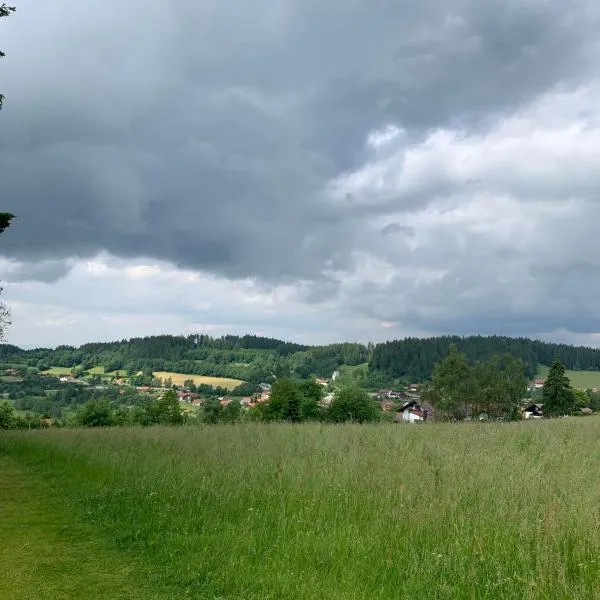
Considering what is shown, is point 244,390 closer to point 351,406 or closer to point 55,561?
point 351,406

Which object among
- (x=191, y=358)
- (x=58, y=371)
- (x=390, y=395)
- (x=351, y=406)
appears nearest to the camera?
(x=351, y=406)

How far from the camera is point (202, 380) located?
149875 mm

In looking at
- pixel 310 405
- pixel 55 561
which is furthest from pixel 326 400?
pixel 55 561

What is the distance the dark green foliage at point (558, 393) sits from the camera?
2692 inches

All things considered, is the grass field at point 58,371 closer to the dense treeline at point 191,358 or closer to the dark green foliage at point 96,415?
the dense treeline at point 191,358

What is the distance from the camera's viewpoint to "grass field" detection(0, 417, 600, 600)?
540 centimetres

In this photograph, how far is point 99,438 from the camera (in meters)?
18.6

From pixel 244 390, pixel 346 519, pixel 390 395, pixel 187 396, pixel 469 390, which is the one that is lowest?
pixel 187 396

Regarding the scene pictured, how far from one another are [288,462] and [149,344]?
185290 mm

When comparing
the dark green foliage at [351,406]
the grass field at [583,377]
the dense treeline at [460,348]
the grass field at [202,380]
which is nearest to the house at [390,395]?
the dense treeline at [460,348]

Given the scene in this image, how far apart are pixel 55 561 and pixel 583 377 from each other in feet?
560

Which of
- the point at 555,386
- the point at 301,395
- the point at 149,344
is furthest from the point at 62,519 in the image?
the point at 149,344

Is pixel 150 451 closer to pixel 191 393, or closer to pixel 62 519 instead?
pixel 62 519

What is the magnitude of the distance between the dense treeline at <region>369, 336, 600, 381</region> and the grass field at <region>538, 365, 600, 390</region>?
2.39m
